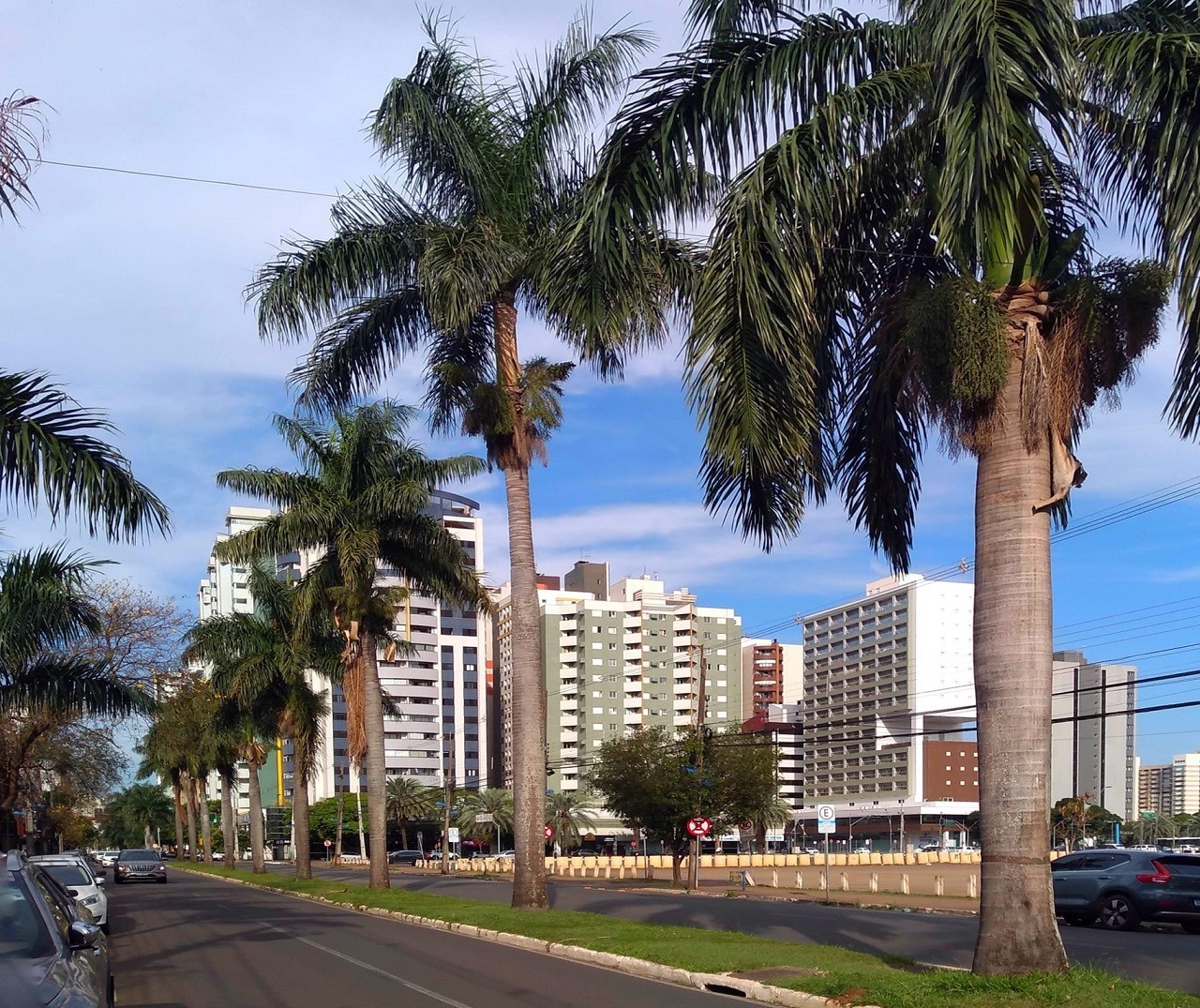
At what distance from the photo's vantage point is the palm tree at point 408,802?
119 m

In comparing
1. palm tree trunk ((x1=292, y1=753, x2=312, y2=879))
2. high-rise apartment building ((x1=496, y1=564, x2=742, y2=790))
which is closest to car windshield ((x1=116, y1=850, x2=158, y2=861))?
palm tree trunk ((x1=292, y1=753, x2=312, y2=879))

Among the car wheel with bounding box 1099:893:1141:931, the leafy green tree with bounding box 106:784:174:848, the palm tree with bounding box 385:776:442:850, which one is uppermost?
the car wheel with bounding box 1099:893:1141:931

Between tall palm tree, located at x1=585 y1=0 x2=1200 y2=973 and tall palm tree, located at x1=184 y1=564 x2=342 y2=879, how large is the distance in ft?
115

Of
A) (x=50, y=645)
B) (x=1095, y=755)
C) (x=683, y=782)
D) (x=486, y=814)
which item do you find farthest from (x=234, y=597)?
(x=50, y=645)

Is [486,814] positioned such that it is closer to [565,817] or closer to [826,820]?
[565,817]

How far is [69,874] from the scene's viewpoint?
2173 cm

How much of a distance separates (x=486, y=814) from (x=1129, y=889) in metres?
86.0

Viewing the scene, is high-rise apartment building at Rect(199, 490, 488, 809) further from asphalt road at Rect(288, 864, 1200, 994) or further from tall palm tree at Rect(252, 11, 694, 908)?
tall palm tree at Rect(252, 11, 694, 908)

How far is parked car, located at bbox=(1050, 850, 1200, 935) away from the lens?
24.9 metres

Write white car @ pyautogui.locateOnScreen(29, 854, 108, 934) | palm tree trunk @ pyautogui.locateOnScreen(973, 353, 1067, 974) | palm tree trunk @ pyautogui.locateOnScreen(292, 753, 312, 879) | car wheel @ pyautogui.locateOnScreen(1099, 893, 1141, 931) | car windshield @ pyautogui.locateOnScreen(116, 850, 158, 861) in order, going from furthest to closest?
car windshield @ pyautogui.locateOnScreen(116, 850, 158, 861), palm tree trunk @ pyautogui.locateOnScreen(292, 753, 312, 879), car wheel @ pyautogui.locateOnScreen(1099, 893, 1141, 931), white car @ pyautogui.locateOnScreen(29, 854, 108, 934), palm tree trunk @ pyautogui.locateOnScreen(973, 353, 1067, 974)

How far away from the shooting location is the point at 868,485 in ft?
47.5

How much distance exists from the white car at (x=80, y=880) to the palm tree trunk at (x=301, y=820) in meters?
23.9

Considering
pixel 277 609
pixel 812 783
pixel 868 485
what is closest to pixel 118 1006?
pixel 868 485

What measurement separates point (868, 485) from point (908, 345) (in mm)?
3166
